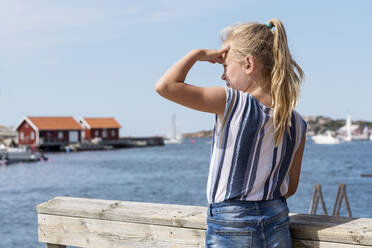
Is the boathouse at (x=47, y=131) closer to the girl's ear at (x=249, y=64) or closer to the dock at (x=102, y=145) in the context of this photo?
the dock at (x=102, y=145)

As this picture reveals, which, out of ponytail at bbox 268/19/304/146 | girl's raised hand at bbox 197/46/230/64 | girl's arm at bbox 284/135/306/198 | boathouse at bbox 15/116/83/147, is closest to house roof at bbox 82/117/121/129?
boathouse at bbox 15/116/83/147

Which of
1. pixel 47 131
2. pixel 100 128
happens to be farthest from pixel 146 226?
pixel 100 128

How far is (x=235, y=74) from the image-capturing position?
6.93 ft

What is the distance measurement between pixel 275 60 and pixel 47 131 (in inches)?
2949

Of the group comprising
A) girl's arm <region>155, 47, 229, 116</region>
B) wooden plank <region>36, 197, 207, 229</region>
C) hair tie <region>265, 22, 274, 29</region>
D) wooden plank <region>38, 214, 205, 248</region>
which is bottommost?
wooden plank <region>38, 214, 205, 248</region>

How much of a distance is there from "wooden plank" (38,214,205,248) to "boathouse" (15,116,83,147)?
71888 millimetres

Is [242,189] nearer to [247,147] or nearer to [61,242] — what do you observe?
[247,147]

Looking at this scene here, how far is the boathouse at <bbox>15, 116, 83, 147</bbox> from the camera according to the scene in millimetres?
72688

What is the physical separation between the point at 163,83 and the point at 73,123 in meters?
77.6

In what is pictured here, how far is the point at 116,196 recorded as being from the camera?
2847cm

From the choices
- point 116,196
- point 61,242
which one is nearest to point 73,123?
point 116,196

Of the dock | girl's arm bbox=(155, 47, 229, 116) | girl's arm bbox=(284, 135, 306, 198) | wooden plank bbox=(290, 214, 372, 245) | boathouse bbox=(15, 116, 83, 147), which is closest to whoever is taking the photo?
girl's arm bbox=(155, 47, 229, 116)

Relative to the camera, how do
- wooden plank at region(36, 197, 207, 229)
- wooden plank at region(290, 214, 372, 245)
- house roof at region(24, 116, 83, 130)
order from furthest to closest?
house roof at region(24, 116, 83, 130)
wooden plank at region(36, 197, 207, 229)
wooden plank at region(290, 214, 372, 245)

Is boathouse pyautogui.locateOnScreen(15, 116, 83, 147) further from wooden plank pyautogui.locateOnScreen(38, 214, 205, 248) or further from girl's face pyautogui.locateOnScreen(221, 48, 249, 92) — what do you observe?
girl's face pyautogui.locateOnScreen(221, 48, 249, 92)
